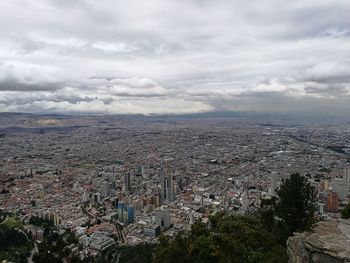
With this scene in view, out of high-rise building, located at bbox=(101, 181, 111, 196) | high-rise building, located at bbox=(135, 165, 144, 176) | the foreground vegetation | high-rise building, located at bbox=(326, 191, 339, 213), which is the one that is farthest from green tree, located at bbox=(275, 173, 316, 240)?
high-rise building, located at bbox=(135, 165, 144, 176)

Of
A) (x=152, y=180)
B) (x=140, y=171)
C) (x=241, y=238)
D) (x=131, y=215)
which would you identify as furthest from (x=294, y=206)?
(x=140, y=171)

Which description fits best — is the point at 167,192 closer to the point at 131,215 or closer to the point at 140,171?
the point at 131,215

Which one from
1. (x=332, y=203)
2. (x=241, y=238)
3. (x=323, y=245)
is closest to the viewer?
(x=323, y=245)

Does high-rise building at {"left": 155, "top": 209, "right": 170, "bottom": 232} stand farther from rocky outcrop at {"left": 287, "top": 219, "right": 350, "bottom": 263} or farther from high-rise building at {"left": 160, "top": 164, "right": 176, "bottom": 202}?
rocky outcrop at {"left": 287, "top": 219, "right": 350, "bottom": 263}

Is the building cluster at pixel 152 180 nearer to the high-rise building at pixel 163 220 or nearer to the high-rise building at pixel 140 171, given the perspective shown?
the high-rise building at pixel 163 220

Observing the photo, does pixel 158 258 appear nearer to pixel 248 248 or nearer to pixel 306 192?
pixel 248 248

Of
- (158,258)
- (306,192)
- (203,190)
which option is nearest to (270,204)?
(306,192)

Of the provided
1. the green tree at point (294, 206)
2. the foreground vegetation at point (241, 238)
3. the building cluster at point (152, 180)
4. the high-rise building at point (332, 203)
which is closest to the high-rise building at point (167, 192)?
the building cluster at point (152, 180)
